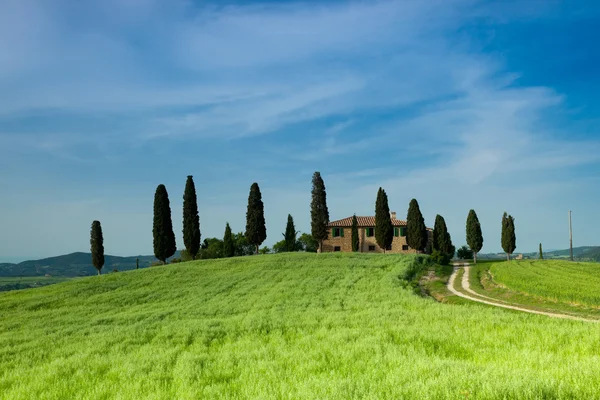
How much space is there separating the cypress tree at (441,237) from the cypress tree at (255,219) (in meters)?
37.6

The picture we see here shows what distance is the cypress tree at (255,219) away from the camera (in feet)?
261

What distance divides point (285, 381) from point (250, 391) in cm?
85

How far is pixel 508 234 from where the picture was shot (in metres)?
94.2

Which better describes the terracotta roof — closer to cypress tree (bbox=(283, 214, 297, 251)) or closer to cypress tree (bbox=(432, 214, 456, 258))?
cypress tree (bbox=(432, 214, 456, 258))

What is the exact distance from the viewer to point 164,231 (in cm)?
7188

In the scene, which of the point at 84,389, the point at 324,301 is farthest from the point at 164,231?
the point at 84,389

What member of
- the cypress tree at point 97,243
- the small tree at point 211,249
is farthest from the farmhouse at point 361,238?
the cypress tree at point 97,243

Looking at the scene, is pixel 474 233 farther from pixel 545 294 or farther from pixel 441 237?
pixel 545 294

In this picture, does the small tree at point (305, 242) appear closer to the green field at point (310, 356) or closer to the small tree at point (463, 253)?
the small tree at point (463, 253)

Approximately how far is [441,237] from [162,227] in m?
56.1

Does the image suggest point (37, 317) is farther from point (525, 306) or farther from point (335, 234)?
point (335, 234)

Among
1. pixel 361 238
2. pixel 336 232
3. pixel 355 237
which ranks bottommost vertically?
pixel 361 238

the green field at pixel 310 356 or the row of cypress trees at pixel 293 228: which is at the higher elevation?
the row of cypress trees at pixel 293 228

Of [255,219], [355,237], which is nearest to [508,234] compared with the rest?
[355,237]
